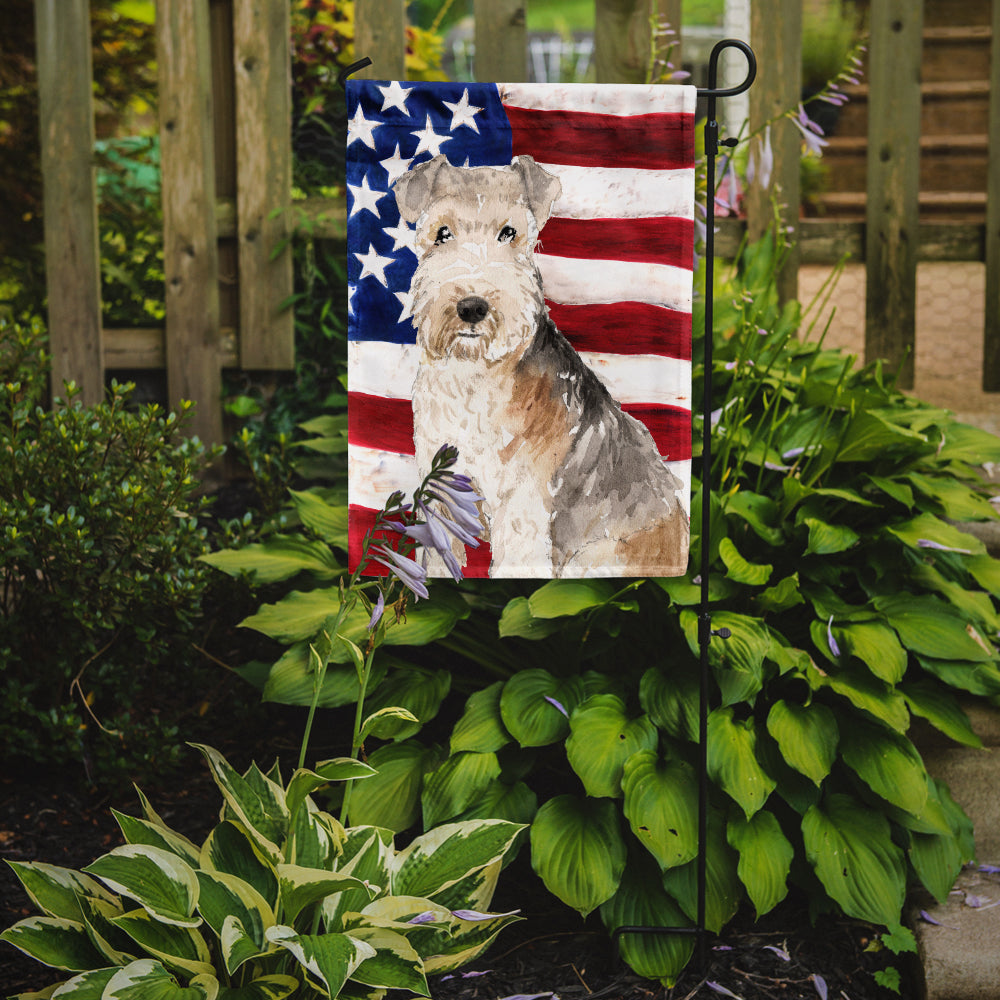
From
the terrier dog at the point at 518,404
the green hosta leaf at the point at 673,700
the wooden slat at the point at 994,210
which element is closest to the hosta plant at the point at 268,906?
the green hosta leaf at the point at 673,700

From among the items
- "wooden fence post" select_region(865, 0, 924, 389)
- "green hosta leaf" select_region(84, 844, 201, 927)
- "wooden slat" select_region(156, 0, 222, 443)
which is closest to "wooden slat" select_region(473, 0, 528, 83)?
"wooden slat" select_region(156, 0, 222, 443)

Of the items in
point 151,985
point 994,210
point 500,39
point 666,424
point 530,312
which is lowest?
point 151,985

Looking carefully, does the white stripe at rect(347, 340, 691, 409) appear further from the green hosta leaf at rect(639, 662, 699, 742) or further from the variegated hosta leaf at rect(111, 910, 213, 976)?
the variegated hosta leaf at rect(111, 910, 213, 976)

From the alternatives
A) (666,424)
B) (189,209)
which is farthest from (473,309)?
(189,209)

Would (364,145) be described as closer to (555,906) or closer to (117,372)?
(555,906)

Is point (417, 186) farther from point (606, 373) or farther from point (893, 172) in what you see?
point (893, 172)

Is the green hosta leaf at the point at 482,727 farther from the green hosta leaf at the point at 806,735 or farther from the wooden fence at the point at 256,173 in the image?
the wooden fence at the point at 256,173

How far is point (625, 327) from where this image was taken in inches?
79.1

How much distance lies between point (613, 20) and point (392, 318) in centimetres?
187

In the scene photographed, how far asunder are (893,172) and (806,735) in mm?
2313

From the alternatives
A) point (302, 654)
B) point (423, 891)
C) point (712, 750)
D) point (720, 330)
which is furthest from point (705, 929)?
point (720, 330)

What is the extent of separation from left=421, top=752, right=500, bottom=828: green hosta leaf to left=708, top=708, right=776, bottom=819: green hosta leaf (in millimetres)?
449

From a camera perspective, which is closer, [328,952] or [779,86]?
[328,952]

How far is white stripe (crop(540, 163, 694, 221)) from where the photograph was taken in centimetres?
196
